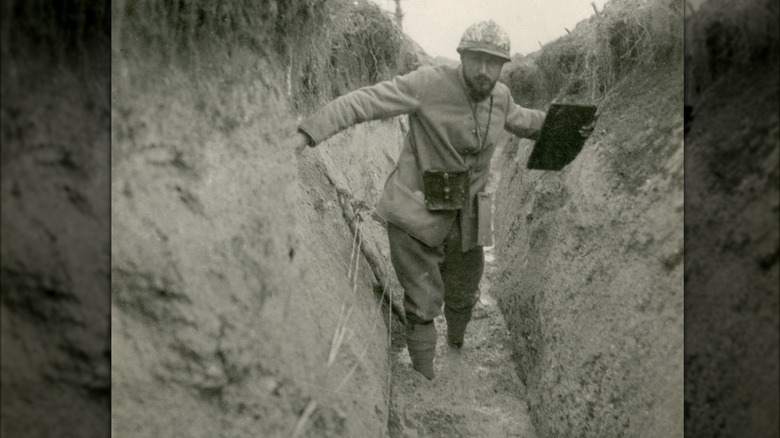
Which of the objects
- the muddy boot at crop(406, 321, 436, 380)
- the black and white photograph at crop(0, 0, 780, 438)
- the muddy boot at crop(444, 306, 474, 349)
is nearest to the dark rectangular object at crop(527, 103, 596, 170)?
the black and white photograph at crop(0, 0, 780, 438)

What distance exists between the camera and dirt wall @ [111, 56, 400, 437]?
5.18 feet

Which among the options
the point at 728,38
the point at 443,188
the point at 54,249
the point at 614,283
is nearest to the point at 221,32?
the point at 54,249

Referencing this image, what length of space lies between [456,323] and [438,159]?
3.39ft

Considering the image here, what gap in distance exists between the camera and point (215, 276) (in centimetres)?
175

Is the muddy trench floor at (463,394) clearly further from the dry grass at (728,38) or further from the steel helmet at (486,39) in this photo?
the dry grass at (728,38)

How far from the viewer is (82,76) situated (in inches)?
51.2

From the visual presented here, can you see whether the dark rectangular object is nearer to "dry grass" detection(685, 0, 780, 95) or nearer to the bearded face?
the bearded face

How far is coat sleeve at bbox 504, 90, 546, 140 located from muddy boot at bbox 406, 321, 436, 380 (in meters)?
1.15

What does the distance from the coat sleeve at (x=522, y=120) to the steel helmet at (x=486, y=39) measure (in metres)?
0.40

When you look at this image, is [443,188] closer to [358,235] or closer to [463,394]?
[358,235]

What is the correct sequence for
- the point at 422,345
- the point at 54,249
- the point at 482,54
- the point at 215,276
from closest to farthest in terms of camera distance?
the point at 54,249
the point at 215,276
the point at 482,54
the point at 422,345

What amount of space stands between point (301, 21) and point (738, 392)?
1.93m

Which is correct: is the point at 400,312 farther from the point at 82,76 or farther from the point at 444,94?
the point at 82,76

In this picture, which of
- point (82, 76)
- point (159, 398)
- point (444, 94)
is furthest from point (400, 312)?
point (82, 76)
